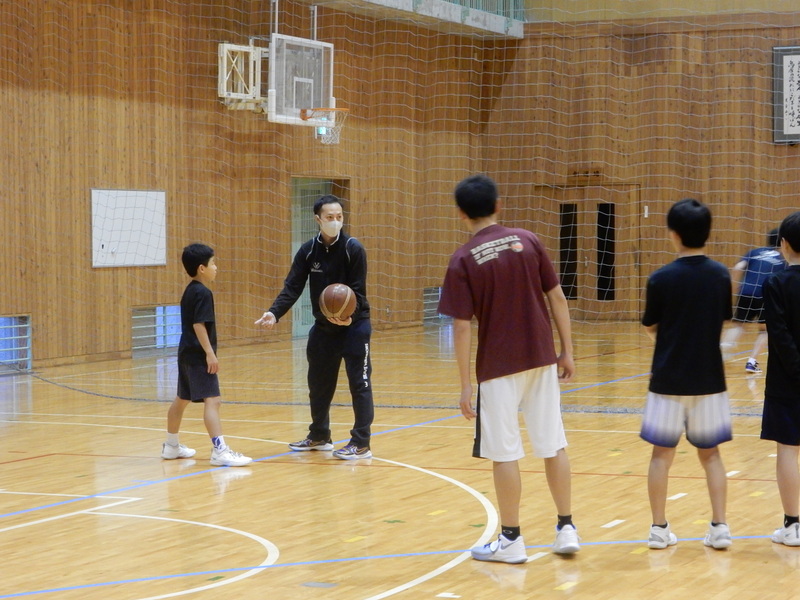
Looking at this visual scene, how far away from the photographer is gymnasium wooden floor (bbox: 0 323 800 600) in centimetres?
430

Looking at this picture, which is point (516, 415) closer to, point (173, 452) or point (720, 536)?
point (720, 536)

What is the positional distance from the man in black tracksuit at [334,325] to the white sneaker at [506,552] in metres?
2.56

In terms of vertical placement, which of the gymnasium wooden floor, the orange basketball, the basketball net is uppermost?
the basketball net

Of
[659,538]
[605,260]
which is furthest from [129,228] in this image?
[659,538]

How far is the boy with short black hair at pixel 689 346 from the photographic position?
14.7 ft

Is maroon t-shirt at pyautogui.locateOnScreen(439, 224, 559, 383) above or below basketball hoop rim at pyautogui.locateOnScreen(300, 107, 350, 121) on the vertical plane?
below

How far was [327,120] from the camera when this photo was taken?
53.5ft

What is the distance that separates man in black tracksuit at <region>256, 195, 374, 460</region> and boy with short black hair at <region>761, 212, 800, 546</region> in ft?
9.76

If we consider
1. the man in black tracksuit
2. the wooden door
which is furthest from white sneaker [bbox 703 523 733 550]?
the wooden door

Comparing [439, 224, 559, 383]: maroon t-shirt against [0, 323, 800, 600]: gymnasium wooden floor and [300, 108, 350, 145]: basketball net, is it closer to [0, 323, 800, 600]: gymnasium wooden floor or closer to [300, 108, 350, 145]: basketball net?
[0, 323, 800, 600]: gymnasium wooden floor

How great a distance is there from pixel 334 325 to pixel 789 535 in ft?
10.8

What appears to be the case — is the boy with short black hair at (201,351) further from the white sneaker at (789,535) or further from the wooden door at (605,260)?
the wooden door at (605,260)

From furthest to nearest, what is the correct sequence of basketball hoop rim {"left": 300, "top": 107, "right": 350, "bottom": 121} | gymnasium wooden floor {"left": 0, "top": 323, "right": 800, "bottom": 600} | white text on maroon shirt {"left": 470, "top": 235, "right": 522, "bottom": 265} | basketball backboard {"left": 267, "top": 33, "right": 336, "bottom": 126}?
→ basketball hoop rim {"left": 300, "top": 107, "right": 350, "bottom": 121}
basketball backboard {"left": 267, "top": 33, "right": 336, "bottom": 126}
white text on maroon shirt {"left": 470, "top": 235, "right": 522, "bottom": 265}
gymnasium wooden floor {"left": 0, "top": 323, "right": 800, "bottom": 600}

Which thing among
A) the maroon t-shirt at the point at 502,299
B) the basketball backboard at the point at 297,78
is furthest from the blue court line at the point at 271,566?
the basketball backboard at the point at 297,78
